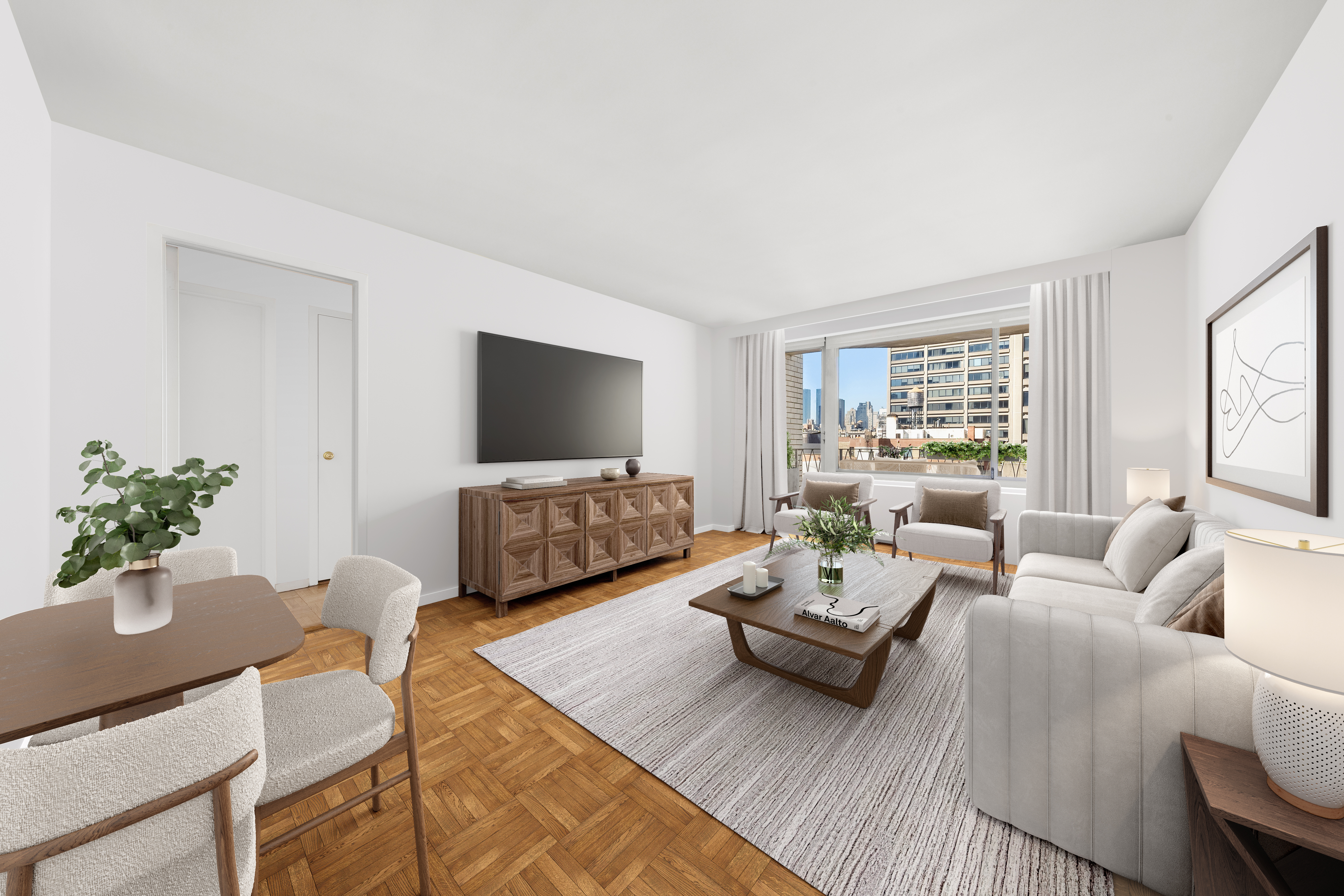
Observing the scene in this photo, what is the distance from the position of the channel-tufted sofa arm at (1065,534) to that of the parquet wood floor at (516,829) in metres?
2.30

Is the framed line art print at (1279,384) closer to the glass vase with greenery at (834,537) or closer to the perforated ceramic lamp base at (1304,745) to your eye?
the perforated ceramic lamp base at (1304,745)

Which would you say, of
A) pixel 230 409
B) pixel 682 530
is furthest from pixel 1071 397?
pixel 230 409

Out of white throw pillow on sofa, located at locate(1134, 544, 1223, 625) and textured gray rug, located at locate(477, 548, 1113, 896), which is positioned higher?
white throw pillow on sofa, located at locate(1134, 544, 1223, 625)

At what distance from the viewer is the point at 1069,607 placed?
2186 millimetres

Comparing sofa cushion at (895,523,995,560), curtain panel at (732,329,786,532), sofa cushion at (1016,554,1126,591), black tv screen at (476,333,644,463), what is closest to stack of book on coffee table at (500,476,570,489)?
black tv screen at (476,333,644,463)

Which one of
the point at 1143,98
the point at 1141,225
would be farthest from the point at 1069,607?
the point at 1141,225

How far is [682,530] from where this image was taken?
4.67 m

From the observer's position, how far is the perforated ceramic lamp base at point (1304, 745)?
3.10ft

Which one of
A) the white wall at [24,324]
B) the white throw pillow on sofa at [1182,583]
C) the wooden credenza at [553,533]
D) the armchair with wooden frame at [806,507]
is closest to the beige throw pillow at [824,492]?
the armchair with wooden frame at [806,507]

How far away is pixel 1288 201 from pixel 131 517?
12.8 feet

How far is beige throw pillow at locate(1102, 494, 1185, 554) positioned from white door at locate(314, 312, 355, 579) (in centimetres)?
515

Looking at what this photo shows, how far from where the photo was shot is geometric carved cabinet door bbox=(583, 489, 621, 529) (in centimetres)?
380

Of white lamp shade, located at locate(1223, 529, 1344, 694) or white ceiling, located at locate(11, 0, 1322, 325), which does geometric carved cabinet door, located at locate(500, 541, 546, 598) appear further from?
white lamp shade, located at locate(1223, 529, 1344, 694)

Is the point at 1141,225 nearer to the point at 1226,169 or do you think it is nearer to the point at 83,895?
the point at 1226,169
